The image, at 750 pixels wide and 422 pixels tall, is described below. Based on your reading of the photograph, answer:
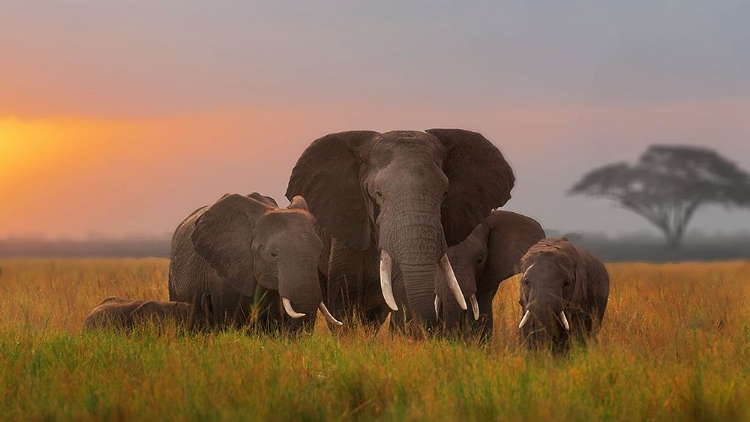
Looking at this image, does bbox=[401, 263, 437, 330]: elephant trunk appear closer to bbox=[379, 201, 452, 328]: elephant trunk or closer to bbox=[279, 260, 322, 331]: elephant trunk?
bbox=[379, 201, 452, 328]: elephant trunk

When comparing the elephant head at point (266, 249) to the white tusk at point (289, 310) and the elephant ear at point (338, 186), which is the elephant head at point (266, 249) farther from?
the elephant ear at point (338, 186)

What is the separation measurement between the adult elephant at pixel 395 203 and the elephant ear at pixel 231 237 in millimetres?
601

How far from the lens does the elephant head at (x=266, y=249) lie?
429 inches

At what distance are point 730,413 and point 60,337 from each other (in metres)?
6.05

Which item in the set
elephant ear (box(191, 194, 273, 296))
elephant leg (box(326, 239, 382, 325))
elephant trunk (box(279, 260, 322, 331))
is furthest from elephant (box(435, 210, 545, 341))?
elephant ear (box(191, 194, 273, 296))

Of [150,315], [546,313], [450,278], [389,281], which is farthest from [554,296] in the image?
[150,315]

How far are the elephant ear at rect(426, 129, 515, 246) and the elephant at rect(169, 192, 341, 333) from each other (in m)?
1.46

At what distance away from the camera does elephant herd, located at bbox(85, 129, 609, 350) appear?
10.3m

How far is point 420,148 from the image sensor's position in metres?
10.8

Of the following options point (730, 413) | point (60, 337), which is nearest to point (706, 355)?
point (730, 413)

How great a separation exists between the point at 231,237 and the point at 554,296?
355 cm

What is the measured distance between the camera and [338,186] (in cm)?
1166

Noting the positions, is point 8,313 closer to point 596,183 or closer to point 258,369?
point 258,369

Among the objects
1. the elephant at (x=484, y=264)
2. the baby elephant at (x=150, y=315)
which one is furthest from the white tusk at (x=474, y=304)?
the baby elephant at (x=150, y=315)
